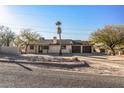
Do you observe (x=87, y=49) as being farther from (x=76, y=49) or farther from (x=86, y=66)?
(x=86, y=66)

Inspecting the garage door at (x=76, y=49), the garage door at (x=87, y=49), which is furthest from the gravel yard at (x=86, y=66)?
the garage door at (x=87, y=49)

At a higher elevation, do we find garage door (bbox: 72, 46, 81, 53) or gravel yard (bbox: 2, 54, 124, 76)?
garage door (bbox: 72, 46, 81, 53)

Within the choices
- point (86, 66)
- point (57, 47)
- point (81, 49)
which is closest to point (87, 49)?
point (81, 49)

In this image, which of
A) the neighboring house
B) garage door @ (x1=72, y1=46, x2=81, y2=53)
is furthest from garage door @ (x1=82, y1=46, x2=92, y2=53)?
garage door @ (x1=72, y1=46, x2=81, y2=53)

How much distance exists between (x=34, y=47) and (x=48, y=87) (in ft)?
106

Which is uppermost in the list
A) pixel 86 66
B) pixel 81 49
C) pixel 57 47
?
pixel 57 47

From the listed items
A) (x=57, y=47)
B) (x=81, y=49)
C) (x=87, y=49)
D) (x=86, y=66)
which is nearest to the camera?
(x=86, y=66)

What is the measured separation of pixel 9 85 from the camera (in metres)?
7.95

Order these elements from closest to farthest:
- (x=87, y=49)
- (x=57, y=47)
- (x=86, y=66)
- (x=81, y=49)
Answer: (x=86, y=66) → (x=57, y=47) → (x=81, y=49) → (x=87, y=49)

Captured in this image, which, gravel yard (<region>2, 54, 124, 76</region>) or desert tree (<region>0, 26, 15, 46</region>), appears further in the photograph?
desert tree (<region>0, 26, 15, 46</region>)

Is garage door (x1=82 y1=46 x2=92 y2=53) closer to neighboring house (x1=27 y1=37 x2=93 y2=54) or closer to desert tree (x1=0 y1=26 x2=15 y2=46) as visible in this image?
neighboring house (x1=27 y1=37 x2=93 y2=54)

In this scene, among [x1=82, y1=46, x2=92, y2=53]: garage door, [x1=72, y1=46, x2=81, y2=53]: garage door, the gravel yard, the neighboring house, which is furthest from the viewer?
[x1=82, y1=46, x2=92, y2=53]: garage door

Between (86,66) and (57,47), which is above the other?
(57,47)
